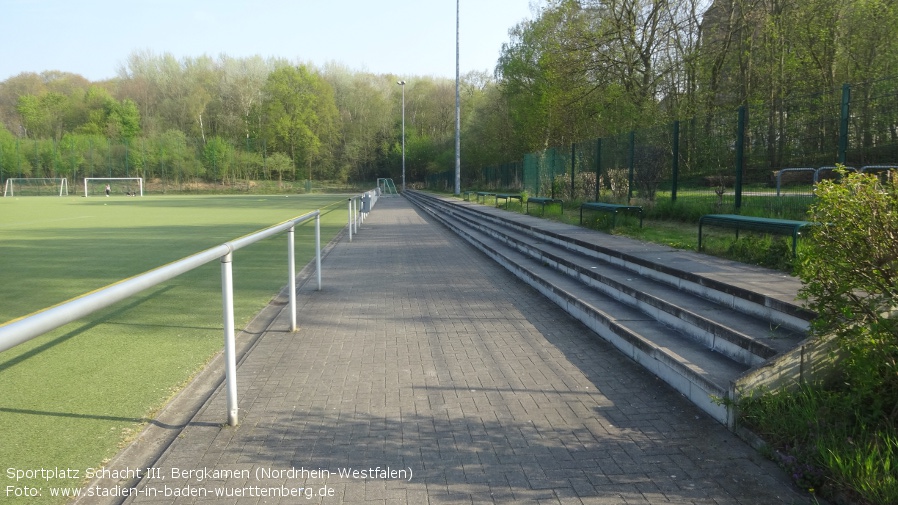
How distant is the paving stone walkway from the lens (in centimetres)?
320

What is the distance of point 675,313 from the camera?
569 cm

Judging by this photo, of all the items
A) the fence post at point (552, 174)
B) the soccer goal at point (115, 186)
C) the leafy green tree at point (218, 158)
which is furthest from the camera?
the leafy green tree at point (218, 158)

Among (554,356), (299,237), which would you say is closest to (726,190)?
(554,356)

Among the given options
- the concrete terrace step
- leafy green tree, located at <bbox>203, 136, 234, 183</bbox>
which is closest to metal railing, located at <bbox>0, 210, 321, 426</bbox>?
the concrete terrace step

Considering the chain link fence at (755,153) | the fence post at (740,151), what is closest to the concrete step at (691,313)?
the chain link fence at (755,153)

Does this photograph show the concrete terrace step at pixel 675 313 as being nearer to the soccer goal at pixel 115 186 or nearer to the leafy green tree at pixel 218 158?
the soccer goal at pixel 115 186

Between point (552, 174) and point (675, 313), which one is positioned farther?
point (552, 174)

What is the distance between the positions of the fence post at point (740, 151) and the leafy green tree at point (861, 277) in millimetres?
7801

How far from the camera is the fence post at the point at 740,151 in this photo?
1088 cm

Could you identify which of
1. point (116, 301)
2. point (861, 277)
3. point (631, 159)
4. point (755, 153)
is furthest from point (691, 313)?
point (631, 159)

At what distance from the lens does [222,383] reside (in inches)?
195

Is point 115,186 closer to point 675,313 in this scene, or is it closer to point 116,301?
point 675,313

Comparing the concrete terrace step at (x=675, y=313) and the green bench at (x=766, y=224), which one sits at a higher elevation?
the green bench at (x=766, y=224)

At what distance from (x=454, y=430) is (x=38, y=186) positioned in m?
86.1
